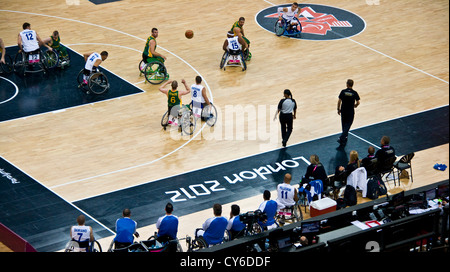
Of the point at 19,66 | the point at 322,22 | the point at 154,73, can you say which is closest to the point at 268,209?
the point at 154,73

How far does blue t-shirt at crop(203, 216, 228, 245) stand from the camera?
1513cm

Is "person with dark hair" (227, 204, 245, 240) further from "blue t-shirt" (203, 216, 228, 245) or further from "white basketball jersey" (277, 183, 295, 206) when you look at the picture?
"white basketball jersey" (277, 183, 295, 206)

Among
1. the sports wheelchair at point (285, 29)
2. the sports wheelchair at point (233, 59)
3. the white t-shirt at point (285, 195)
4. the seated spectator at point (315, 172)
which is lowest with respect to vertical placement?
the white t-shirt at point (285, 195)

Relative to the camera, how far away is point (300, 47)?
2845 cm

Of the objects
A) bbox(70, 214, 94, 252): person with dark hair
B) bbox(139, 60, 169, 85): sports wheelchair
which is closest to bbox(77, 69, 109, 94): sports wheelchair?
bbox(139, 60, 169, 85): sports wheelchair

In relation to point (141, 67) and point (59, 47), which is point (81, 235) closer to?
point (141, 67)

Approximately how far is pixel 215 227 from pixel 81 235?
111 inches

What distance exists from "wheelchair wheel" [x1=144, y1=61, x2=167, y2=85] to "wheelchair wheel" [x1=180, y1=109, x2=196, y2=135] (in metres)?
3.63

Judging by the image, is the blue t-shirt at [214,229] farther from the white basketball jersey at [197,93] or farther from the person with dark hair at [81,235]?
the white basketball jersey at [197,93]

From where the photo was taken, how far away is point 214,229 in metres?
15.2

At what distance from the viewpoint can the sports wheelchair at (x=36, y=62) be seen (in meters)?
25.2

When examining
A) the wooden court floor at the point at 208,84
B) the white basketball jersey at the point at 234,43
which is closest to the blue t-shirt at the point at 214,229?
the wooden court floor at the point at 208,84
